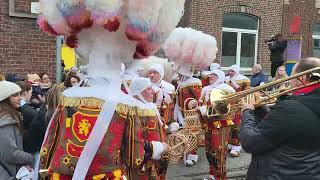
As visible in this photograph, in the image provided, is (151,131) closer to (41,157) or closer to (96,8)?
(41,157)

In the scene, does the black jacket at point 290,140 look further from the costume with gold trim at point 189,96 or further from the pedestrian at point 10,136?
the costume with gold trim at point 189,96

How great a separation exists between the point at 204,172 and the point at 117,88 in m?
4.73

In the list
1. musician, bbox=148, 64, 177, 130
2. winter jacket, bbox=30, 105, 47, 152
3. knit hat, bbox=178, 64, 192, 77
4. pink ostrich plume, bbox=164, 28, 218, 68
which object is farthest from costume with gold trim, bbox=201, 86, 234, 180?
winter jacket, bbox=30, 105, 47, 152

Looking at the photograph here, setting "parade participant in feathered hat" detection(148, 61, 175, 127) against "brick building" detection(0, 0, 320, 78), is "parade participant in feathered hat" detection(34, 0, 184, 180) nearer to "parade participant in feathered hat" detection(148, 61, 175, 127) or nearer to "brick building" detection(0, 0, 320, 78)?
"parade participant in feathered hat" detection(148, 61, 175, 127)

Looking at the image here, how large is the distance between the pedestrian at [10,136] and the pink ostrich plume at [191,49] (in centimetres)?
385

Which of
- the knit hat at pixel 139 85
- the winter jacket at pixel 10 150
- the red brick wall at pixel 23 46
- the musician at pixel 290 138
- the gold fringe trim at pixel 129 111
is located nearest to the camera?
the gold fringe trim at pixel 129 111

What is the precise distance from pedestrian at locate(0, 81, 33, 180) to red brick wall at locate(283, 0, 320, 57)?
13.9 m

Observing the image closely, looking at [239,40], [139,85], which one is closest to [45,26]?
[139,85]

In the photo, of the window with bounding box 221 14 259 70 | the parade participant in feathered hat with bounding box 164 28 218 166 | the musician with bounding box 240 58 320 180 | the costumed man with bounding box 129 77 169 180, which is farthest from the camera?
the window with bounding box 221 14 259 70

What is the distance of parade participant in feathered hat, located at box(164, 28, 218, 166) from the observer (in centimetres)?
745

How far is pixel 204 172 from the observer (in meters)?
7.56

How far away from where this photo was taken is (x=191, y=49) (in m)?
7.82

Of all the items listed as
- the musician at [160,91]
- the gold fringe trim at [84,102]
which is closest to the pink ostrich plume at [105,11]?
the gold fringe trim at [84,102]

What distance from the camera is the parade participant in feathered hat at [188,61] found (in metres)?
7.45
